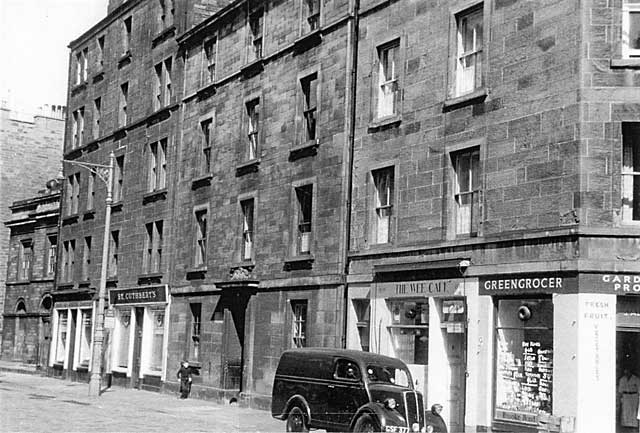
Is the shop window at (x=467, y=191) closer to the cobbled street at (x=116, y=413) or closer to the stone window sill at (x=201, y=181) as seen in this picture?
the cobbled street at (x=116, y=413)

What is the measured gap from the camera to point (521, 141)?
830 inches

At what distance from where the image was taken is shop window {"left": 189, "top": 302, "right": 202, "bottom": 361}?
34.9 m

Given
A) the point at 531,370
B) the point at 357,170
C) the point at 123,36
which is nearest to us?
the point at 531,370

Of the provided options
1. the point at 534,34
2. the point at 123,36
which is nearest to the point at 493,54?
the point at 534,34

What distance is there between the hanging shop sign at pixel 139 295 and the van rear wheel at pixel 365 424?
19.9 meters

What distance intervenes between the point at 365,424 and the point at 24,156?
163 feet

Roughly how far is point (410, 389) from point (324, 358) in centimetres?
191

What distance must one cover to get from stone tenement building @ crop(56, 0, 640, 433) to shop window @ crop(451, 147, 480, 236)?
5 cm

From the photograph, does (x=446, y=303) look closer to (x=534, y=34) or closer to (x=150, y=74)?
(x=534, y=34)

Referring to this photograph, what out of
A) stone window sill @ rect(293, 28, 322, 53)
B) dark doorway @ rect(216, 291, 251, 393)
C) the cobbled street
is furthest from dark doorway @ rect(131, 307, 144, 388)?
stone window sill @ rect(293, 28, 322, 53)

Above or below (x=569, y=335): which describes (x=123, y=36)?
above

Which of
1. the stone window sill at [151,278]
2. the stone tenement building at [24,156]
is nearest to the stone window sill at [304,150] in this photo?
the stone window sill at [151,278]

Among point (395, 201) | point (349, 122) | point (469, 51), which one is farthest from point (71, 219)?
point (469, 51)

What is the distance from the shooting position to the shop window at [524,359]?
20.2 metres
